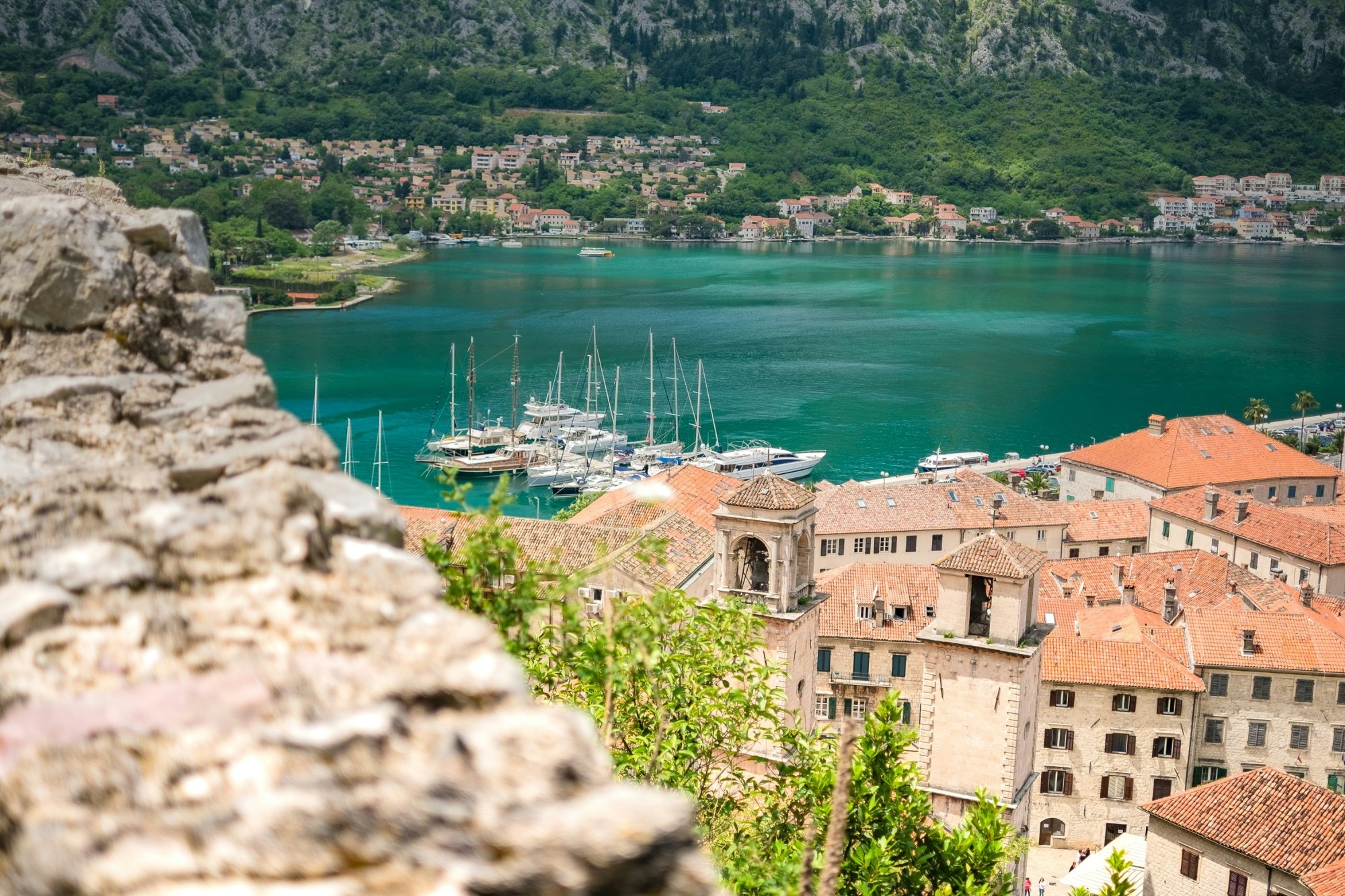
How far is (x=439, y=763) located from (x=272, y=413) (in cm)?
210

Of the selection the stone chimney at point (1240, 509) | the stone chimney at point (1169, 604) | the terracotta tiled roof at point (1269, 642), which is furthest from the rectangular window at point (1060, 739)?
the stone chimney at point (1240, 509)

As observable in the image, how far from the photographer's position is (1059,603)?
34.7 m

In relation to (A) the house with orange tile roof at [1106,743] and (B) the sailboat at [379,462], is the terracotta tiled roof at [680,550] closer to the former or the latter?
(A) the house with orange tile roof at [1106,743]

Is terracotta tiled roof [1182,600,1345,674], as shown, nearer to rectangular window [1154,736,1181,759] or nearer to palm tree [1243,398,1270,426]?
rectangular window [1154,736,1181,759]

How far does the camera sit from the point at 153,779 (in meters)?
2.60

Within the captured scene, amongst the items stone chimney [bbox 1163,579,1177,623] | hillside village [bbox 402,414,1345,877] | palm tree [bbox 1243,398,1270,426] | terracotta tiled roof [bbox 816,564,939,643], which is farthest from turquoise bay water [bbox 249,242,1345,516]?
stone chimney [bbox 1163,579,1177,623]

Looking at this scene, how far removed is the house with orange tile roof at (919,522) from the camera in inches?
1679

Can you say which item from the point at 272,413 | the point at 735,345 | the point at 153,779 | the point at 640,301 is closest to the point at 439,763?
the point at 153,779

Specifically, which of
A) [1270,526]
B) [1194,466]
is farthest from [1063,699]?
[1194,466]

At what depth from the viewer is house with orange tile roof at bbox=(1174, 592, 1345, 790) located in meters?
29.0

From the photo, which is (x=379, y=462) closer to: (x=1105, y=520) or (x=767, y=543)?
(x=1105, y=520)

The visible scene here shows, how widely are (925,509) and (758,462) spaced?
1552 cm

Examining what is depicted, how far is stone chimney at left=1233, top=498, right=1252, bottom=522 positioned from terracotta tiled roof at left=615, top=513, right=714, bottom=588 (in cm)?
2007

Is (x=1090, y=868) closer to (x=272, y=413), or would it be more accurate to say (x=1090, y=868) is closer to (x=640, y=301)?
(x=272, y=413)
